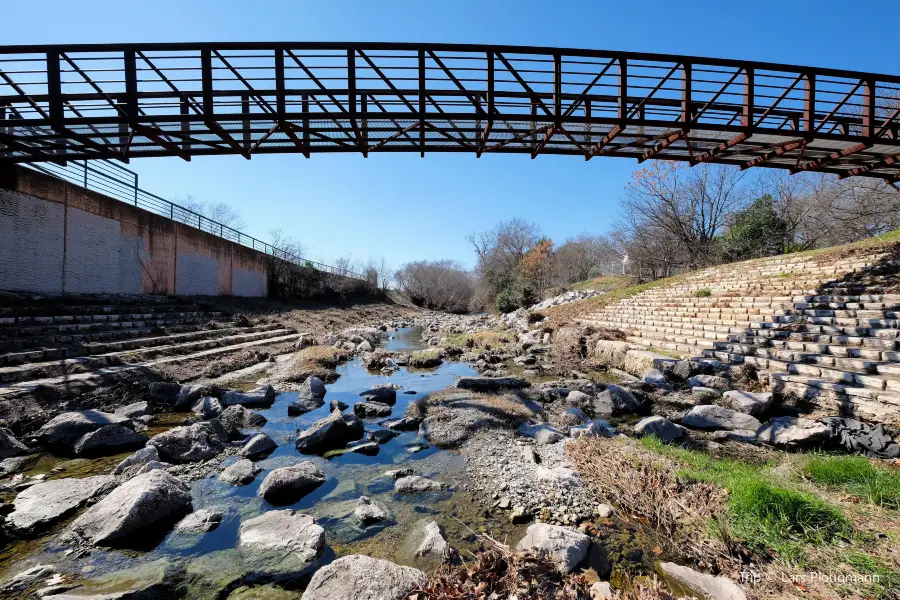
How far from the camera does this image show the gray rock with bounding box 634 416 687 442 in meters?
5.71

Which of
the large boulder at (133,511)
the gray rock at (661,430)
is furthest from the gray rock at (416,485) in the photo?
the gray rock at (661,430)

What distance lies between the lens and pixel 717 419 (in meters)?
6.26

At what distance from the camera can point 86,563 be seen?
312cm

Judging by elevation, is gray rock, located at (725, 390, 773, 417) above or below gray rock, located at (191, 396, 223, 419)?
above

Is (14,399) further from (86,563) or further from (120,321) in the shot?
(120,321)

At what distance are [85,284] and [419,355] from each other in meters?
12.8

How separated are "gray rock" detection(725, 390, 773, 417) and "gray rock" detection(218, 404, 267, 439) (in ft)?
28.2

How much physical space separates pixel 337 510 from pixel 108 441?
3.99m

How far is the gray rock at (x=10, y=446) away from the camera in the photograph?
5.07m

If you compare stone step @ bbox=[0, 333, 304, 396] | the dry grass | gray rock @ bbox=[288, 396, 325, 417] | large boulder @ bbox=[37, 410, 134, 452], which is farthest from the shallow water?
stone step @ bbox=[0, 333, 304, 396]

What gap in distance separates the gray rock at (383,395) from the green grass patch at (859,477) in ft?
22.6

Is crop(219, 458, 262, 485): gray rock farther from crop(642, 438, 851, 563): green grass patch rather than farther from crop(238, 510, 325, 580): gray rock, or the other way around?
crop(642, 438, 851, 563): green grass patch

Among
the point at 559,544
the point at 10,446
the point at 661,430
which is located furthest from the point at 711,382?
the point at 10,446

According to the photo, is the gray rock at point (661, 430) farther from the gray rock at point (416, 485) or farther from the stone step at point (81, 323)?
the stone step at point (81, 323)
